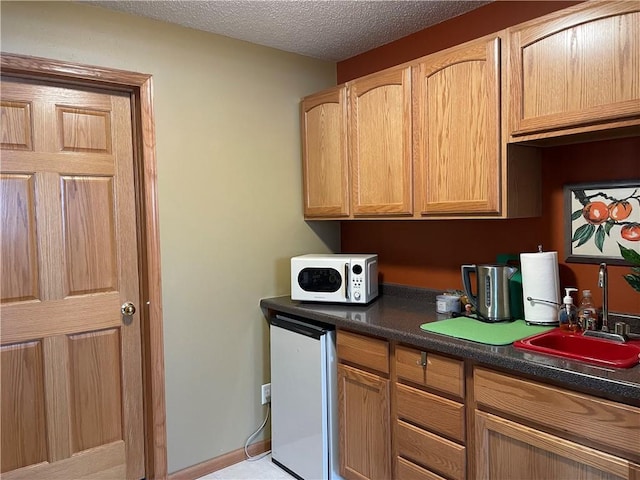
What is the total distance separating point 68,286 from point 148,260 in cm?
37

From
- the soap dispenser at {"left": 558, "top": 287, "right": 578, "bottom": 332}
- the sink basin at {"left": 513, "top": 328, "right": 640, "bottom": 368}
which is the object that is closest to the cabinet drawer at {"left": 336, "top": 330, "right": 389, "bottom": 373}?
the sink basin at {"left": 513, "top": 328, "right": 640, "bottom": 368}

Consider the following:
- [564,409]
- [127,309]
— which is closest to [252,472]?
[127,309]

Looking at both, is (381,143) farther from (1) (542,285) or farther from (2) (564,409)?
(2) (564,409)

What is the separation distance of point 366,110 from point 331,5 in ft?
1.74

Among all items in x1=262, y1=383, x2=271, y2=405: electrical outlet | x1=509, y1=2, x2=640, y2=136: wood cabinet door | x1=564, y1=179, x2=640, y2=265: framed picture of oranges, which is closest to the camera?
x1=509, y1=2, x2=640, y2=136: wood cabinet door

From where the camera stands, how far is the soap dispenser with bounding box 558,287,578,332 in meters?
1.87

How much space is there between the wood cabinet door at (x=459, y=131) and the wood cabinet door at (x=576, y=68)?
4.0 inches

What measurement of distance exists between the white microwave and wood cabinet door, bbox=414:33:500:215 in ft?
1.54

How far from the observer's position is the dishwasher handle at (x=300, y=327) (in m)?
2.33

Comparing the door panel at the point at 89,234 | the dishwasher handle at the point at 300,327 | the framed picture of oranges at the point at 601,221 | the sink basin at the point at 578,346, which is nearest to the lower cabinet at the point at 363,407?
the dishwasher handle at the point at 300,327

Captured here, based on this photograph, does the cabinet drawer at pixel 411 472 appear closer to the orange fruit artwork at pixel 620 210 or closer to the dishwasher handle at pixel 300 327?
the dishwasher handle at pixel 300 327

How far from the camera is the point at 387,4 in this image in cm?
223

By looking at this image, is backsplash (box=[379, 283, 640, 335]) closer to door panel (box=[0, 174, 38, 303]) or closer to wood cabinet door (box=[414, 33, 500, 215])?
wood cabinet door (box=[414, 33, 500, 215])

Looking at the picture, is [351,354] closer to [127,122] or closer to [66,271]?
[66,271]
